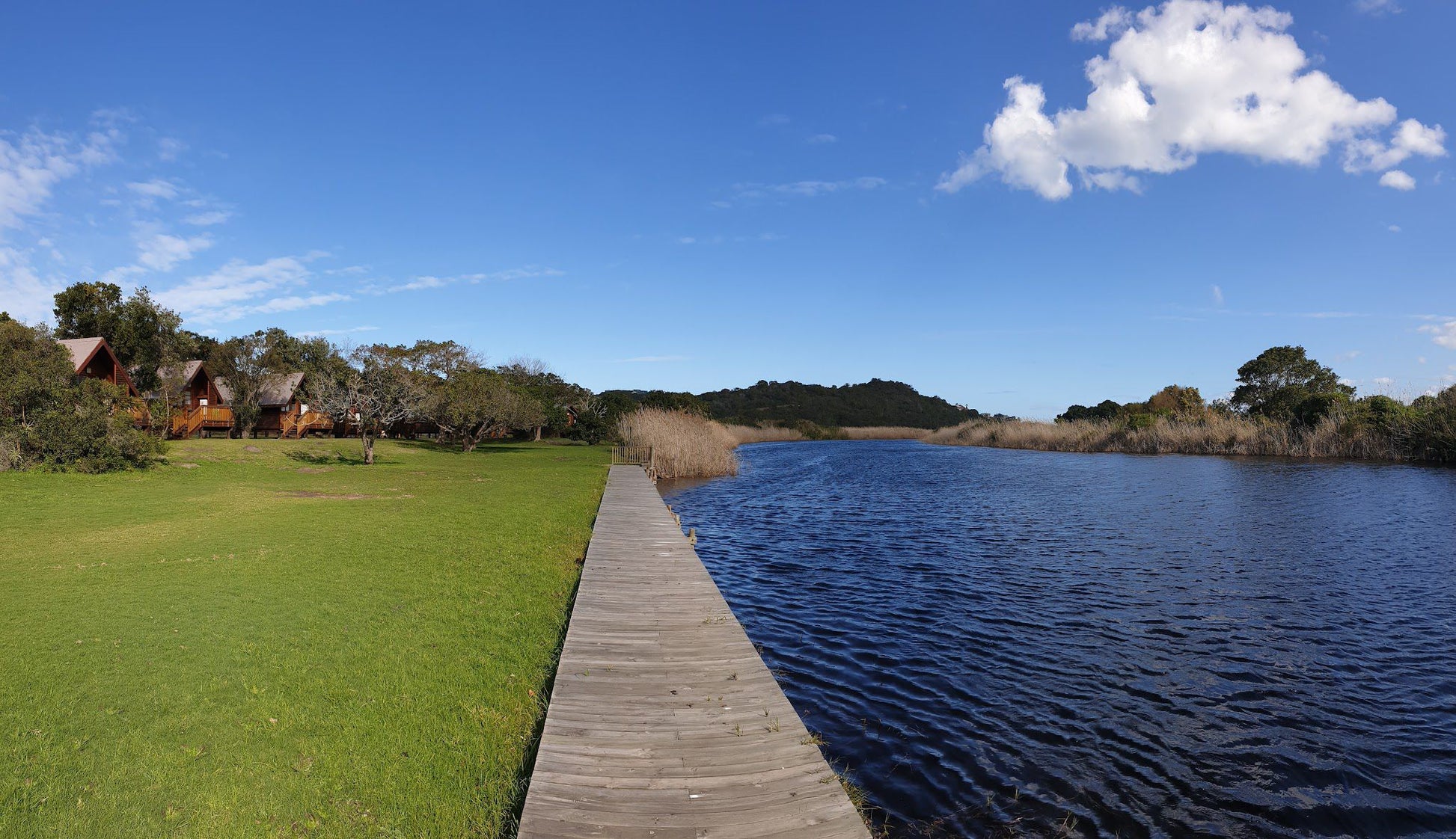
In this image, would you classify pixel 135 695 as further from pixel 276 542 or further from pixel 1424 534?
pixel 1424 534

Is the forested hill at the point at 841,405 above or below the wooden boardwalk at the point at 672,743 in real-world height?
above

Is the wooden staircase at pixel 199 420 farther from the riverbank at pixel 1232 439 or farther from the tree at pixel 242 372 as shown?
the riverbank at pixel 1232 439

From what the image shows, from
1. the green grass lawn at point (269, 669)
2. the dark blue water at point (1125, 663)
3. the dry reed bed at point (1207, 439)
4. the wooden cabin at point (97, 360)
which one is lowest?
the dark blue water at point (1125, 663)

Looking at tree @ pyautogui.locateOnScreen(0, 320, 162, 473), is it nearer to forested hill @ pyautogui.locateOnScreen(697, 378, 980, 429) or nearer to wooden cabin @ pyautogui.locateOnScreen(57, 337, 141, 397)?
wooden cabin @ pyautogui.locateOnScreen(57, 337, 141, 397)

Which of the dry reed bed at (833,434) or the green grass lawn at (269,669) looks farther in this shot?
the dry reed bed at (833,434)

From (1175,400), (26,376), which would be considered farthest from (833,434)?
(26,376)

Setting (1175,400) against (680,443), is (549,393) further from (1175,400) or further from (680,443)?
(1175,400)

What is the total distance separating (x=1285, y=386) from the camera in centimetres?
4938

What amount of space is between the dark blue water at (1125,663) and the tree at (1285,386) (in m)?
28.4

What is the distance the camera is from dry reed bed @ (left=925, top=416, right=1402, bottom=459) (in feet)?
116

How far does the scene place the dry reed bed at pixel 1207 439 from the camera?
116 ft

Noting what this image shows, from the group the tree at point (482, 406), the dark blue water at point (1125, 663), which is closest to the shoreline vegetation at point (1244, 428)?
the tree at point (482, 406)

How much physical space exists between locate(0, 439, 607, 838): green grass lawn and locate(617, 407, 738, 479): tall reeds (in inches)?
714

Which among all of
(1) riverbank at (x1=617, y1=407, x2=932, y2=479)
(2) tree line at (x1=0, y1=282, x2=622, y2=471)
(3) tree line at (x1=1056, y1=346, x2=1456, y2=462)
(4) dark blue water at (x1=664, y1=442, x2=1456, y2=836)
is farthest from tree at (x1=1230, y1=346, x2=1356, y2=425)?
(2) tree line at (x1=0, y1=282, x2=622, y2=471)
